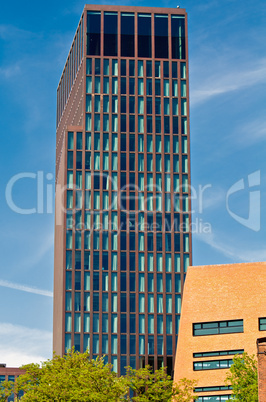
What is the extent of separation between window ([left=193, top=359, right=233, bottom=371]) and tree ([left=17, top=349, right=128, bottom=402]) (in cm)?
880

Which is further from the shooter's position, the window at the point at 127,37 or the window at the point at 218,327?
the window at the point at 127,37

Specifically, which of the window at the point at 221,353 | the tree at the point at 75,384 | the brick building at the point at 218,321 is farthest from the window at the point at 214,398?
the tree at the point at 75,384

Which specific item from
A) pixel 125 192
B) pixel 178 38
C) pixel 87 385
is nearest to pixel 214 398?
pixel 87 385

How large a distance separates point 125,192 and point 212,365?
193ft

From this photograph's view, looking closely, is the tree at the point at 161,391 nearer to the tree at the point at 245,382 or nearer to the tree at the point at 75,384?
the tree at the point at 75,384

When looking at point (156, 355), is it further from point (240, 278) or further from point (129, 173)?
point (240, 278)

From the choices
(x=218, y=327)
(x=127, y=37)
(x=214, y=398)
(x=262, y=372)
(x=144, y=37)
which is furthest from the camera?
(x=144, y=37)

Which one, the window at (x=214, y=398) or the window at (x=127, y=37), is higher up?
the window at (x=127, y=37)

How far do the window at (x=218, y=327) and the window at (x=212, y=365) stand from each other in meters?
2.96

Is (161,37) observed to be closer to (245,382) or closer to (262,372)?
(245,382)

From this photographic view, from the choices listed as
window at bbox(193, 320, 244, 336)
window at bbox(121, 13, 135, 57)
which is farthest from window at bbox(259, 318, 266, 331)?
window at bbox(121, 13, 135, 57)

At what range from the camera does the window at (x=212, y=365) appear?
280 ft

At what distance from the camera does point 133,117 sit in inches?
5733

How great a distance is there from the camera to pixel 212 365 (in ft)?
283
